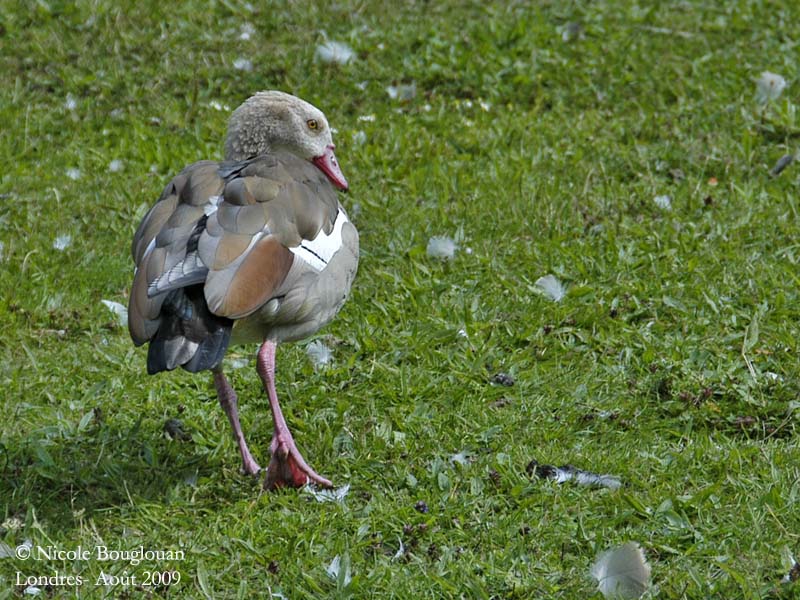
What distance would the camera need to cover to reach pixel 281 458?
4.77 m

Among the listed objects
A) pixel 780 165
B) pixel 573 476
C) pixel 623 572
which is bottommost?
pixel 780 165

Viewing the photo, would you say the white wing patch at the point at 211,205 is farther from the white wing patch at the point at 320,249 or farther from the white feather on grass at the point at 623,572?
the white feather on grass at the point at 623,572

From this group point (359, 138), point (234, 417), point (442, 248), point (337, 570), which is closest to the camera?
point (337, 570)

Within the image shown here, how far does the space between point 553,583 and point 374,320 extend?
7.09 feet

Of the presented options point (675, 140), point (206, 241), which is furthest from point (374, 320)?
point (675, 140)

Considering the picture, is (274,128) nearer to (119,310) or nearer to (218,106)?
(119,310)

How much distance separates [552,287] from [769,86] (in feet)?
9.51

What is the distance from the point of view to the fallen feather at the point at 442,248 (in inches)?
256

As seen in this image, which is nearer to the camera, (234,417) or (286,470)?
(286,470)

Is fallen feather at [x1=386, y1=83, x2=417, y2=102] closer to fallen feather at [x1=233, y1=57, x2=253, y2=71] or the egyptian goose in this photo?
fallen feather at [x1=233, y1=57, x2=253, y2=71]

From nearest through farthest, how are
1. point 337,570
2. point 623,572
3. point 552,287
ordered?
point 623,572 < point 337,570 < point 552,287

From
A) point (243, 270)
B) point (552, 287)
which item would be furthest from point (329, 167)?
point (243, 270)

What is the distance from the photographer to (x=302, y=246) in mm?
4926

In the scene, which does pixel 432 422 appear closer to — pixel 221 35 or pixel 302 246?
pixel 302 246
